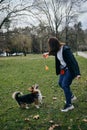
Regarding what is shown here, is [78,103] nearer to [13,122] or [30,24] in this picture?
[13,122]

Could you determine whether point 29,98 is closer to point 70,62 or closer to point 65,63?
point 65,63

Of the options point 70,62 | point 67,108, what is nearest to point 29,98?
point 67,108

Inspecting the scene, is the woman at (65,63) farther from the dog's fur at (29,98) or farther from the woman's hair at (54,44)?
the dog's fur at (29,98)

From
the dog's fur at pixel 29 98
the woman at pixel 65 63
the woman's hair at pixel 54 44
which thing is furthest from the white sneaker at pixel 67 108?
the woman's hair at pixel 54 44

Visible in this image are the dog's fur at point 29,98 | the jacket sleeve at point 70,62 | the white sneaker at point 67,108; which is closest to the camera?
the jacket sleeve at point 70,62

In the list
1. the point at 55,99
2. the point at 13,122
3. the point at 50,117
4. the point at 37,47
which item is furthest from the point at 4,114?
the point at 37,47

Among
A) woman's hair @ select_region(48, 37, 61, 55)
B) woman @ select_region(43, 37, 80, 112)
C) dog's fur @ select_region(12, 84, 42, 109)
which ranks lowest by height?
dog's fur @ select_region(12, 84, 42, 109)

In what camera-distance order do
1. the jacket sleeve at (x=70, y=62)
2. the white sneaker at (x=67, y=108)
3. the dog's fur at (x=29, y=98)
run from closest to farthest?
the jacket sleeve at (x=70, y=62) → the white sneaker at (x=67, y=108) → the dog's fur at (x=29, y=98)

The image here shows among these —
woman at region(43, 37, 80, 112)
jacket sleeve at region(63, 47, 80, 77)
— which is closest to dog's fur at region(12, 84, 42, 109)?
woman at region(43, 37, 80, 112)

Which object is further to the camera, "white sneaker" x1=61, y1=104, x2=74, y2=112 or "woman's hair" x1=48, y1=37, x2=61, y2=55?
"white sneaker" x1=61, y1=104, x2=74, y2=112

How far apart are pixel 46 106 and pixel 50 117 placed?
116cm

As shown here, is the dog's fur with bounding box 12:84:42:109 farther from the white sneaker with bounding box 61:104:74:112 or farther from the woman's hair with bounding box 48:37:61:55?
the woman's hair with bounding box 48:37:61:55

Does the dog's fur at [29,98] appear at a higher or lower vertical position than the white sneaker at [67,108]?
higher

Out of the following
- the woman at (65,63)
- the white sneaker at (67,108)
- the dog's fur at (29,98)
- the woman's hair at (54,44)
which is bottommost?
the white sneaker at (67,108)
